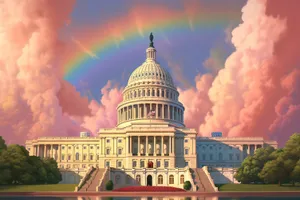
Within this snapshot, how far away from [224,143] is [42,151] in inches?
2603

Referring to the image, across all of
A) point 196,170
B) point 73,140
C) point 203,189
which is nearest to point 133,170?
point 196,170

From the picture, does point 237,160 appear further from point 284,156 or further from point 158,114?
point 284,156

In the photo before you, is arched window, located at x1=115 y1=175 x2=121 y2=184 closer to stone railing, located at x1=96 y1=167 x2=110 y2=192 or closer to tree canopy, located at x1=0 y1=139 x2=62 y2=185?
stone railing, located at x1=96 y1=167 x2=110 y2=192

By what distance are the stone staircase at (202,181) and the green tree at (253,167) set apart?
890cm

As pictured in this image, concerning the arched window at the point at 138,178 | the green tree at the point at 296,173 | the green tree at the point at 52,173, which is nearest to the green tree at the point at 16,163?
the green tree at the point at 52,173

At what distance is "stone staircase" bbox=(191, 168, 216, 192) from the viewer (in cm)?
9350

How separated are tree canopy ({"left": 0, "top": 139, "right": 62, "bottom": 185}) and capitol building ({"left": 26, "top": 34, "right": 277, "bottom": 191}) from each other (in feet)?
40.2

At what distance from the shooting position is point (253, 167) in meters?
108

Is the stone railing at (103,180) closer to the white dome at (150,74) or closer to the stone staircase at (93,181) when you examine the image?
the stone staircase at (93,181)

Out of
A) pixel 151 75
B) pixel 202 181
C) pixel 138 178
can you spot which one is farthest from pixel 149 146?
pixel 202 181

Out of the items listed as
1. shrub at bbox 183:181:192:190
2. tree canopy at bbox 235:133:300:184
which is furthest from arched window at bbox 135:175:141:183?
tree canopy at bbox 235:133:300:184

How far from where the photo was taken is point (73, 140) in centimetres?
16375

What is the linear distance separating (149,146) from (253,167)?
44241 mm

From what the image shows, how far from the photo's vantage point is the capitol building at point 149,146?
388 ft
